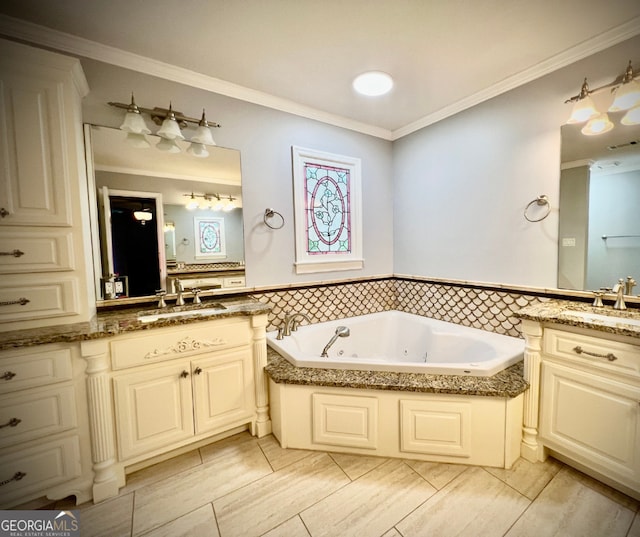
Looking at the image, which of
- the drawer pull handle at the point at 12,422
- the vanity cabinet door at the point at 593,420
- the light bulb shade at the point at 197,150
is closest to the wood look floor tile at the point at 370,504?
the vanity cabinet door at the point at 593,420

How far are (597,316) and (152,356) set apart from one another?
250 centimetres

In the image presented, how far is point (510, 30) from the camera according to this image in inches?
62.9

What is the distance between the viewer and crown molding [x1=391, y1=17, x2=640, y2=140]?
5.23 feet

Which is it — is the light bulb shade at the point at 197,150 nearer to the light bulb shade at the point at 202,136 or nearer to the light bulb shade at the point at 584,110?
the light bulb shade at the point at 202,136

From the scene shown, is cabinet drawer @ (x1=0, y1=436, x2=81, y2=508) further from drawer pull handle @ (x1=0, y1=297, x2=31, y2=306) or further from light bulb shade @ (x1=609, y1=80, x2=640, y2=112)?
light bulb shade @ (x1=609, y1=80, x2=640, y2=112)

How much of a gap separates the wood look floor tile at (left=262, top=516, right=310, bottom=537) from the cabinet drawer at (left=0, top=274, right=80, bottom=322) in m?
1.50

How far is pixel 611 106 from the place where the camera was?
1681mm

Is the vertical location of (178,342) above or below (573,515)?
above

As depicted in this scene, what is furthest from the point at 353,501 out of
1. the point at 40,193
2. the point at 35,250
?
the point at 40,193

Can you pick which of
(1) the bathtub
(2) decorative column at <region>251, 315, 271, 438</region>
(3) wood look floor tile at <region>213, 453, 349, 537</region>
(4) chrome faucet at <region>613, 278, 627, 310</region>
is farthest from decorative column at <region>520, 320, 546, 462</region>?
(2) decorative column at <region>251, 315, 271, 438</region>

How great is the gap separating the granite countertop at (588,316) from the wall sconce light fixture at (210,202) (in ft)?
6.77

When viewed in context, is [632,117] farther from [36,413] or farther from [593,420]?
[36,413]

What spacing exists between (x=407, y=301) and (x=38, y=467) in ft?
9.34

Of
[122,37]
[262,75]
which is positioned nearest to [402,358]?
[262,75]
